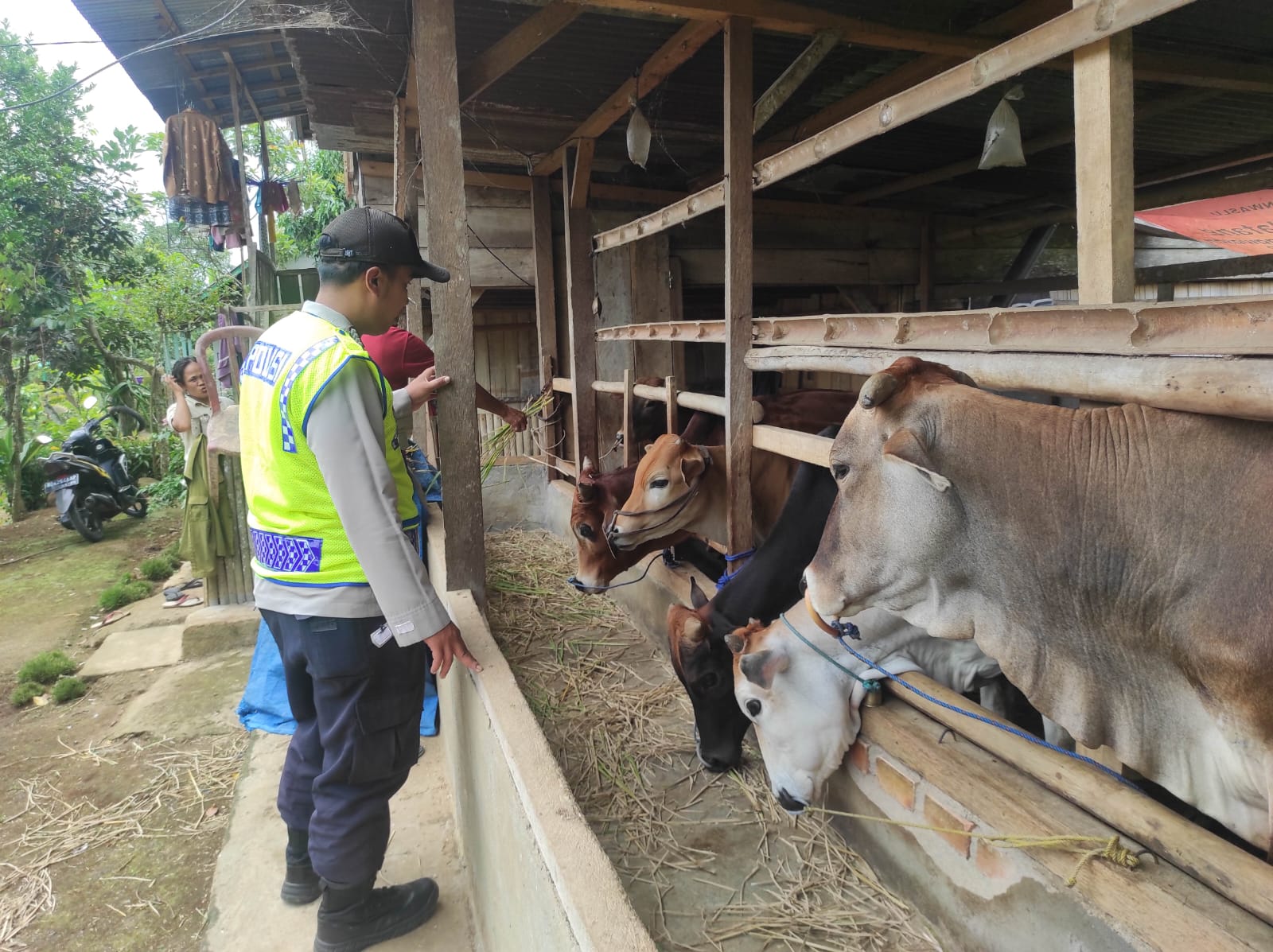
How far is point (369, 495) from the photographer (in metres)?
2.13

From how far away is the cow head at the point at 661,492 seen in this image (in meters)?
3.57

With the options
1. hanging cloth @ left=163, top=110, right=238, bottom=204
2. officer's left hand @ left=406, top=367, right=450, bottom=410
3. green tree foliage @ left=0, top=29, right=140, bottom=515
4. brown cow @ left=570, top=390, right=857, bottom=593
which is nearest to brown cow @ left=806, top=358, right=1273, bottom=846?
officer's left hand @ left=406, top=367, right=450, bottom=410

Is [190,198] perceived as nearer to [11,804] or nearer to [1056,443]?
[11,804]

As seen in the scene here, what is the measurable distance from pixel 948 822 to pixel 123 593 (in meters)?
7.90

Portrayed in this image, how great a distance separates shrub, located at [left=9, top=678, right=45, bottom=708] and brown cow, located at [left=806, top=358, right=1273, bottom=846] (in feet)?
19.6

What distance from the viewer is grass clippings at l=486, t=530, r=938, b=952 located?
2.19 metres

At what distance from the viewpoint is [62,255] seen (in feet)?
37.6

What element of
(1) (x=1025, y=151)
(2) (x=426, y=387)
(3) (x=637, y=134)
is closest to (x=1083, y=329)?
(2) (x=426, y=387)

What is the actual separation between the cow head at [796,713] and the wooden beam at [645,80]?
2537mm

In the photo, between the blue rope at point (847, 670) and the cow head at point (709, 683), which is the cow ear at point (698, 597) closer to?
the cow head at point (709, 683)

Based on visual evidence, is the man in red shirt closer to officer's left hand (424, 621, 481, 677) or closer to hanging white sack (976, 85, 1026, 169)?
officer's left hand (424, 621, 481, 677)

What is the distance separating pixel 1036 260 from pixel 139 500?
39.1 feet

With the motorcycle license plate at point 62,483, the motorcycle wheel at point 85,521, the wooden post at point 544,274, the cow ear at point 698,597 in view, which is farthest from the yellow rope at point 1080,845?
the motorcycle license plate at point 62,483

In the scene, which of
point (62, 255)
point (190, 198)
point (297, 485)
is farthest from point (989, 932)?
point (62, 255)
